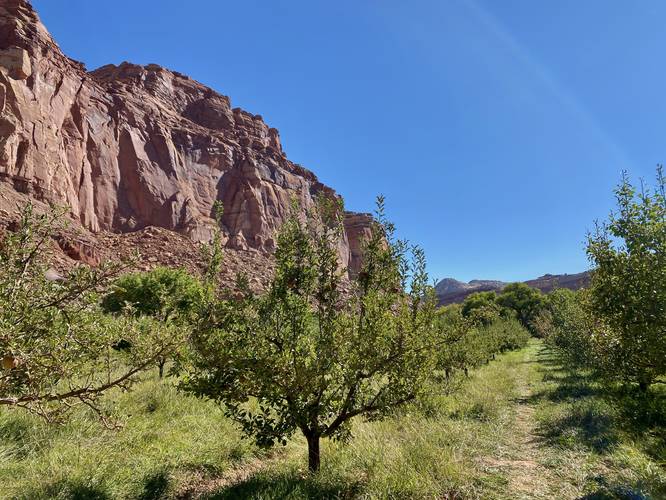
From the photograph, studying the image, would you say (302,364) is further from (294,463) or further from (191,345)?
(294,463)

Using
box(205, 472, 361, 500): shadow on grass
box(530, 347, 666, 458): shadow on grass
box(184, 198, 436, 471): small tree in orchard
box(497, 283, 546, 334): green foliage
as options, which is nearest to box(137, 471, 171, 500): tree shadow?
box(205, 472, 361, 500): shadow on grass

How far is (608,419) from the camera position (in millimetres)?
11773

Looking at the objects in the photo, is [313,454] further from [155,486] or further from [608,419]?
[608,419]

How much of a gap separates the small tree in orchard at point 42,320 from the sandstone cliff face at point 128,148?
35442 mm

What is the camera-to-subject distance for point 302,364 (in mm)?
6234

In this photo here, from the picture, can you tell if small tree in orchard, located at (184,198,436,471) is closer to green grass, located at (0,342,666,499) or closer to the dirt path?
green grass, located at (0,342,666,499)

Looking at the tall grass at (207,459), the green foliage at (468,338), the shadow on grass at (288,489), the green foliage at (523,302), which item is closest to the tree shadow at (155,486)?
the tall grass at (207,459)

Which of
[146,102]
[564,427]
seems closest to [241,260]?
[146,102]

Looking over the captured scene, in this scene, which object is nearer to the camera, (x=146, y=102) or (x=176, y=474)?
(x=176, y=474)

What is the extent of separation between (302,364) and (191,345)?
2354mm

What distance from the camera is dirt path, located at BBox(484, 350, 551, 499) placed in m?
7.08

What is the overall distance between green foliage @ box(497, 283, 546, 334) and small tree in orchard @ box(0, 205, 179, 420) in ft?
294

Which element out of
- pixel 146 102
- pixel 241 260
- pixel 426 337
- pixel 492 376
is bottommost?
pixel 492 376

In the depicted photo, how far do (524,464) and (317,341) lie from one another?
20.9 feet
